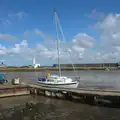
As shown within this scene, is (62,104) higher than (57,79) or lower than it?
lower

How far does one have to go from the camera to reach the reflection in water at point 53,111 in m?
27.1

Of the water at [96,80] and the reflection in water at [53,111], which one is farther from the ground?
the water at [96,80]

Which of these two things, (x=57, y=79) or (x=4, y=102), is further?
(x=57, y=79)

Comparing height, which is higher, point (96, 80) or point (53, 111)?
point (96, 80)

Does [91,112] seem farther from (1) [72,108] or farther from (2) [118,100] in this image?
(2) [118,100]

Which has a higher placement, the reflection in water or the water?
the water

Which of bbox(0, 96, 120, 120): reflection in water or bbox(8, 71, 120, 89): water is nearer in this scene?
bbox(0, 96, 120, 120): reflection in water

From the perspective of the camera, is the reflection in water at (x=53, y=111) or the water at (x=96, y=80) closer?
the reflection in water at (x=53, y=111)

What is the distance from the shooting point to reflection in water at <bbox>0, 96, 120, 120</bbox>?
89.0 ft

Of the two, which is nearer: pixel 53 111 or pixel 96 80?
pixel 53 111

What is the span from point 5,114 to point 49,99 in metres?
11.8

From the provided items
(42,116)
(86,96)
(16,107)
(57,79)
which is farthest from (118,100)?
(57,79)

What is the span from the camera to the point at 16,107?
32281 mm

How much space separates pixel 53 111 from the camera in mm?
30219
